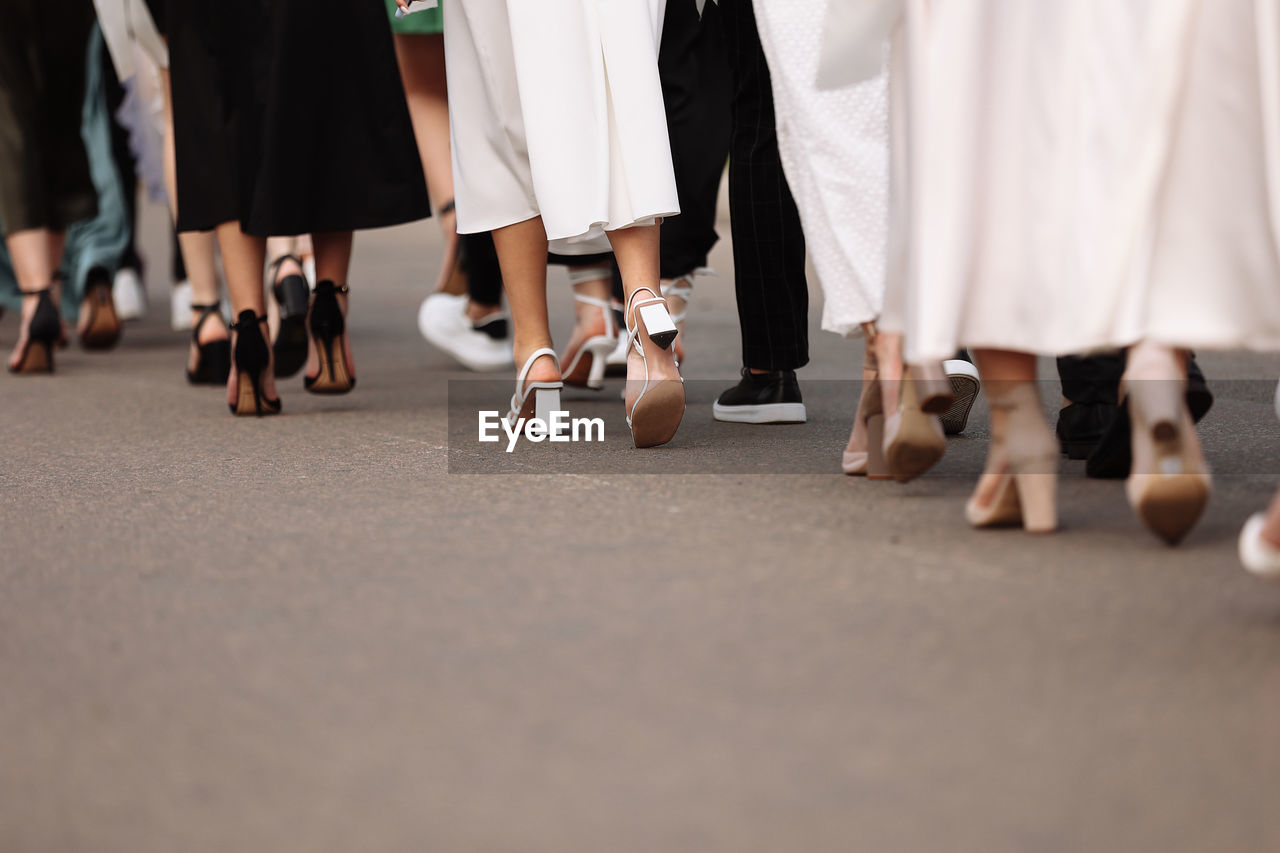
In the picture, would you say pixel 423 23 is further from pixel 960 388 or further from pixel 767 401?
pixel 960 388

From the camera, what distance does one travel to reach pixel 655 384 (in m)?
2.92

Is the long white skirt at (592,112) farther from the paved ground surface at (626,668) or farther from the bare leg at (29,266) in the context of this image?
the bare leg at (29,266)

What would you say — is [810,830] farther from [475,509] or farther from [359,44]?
[359,44]

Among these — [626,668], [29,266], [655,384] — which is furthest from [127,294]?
[626,668]

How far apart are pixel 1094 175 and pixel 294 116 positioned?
2321 millimetres

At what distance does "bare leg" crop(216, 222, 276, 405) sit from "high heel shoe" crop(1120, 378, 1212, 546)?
2.41 metres

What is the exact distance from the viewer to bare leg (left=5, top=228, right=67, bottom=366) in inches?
191

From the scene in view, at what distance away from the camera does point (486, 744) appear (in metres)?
1.45

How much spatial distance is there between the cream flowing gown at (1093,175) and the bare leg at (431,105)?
111 inches

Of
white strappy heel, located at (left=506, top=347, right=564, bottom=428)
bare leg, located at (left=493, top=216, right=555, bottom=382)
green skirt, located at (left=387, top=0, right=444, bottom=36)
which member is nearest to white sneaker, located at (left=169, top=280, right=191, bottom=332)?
green skirt, located at (left=387, top=0, right=444, bottom=36)

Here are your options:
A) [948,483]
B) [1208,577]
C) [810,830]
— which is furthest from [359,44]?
[810,830]

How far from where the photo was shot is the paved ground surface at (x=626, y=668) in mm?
1301

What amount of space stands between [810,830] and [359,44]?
9.91ft

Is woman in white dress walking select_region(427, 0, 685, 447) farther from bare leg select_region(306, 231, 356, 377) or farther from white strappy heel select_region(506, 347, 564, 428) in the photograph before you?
bare leg select_region(306, 231, 356, 377)
